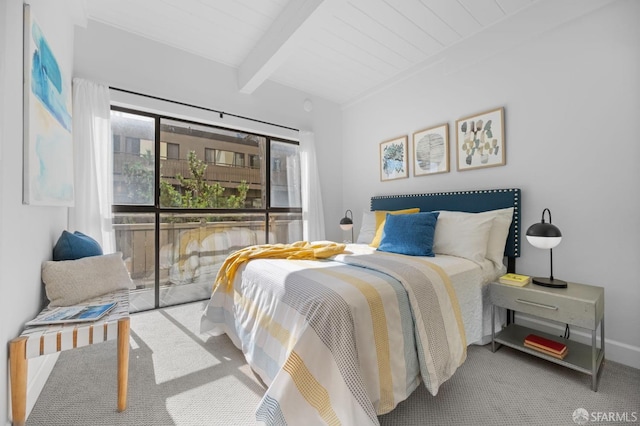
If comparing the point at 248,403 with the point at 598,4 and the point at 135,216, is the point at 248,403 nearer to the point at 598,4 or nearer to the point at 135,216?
the point at 135,216

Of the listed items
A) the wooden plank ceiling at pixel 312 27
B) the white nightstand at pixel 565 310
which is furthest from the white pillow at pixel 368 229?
the wooden plank ceiling at pixel 312 27

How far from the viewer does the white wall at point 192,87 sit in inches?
101

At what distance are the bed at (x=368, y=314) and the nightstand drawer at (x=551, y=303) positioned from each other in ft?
0.54

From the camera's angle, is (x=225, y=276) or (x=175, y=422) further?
(x=225, y=276)

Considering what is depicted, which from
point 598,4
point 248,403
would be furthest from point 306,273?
point 598,4

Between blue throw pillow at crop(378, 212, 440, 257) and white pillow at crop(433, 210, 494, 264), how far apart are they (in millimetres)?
121

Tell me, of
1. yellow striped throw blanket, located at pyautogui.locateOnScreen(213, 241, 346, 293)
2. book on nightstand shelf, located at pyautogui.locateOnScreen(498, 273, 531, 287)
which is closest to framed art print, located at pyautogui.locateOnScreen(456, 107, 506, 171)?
book on nightstand shelf, located at pyautogui.locateOnScreen(498, 273, 531, 287)

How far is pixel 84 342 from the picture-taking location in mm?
1350

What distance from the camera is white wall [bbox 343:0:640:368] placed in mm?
1868

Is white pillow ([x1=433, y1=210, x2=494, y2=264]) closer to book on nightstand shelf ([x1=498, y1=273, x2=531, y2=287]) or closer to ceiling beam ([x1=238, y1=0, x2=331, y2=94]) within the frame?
book on nightstand shelf ([x1=498, y1=273, x2=531, y2=287])

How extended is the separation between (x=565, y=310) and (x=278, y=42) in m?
2.96

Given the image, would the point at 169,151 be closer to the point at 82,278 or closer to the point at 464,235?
the point at 82,278

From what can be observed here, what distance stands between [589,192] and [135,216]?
4.03 metres

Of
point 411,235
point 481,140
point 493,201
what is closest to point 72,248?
point 411,235
